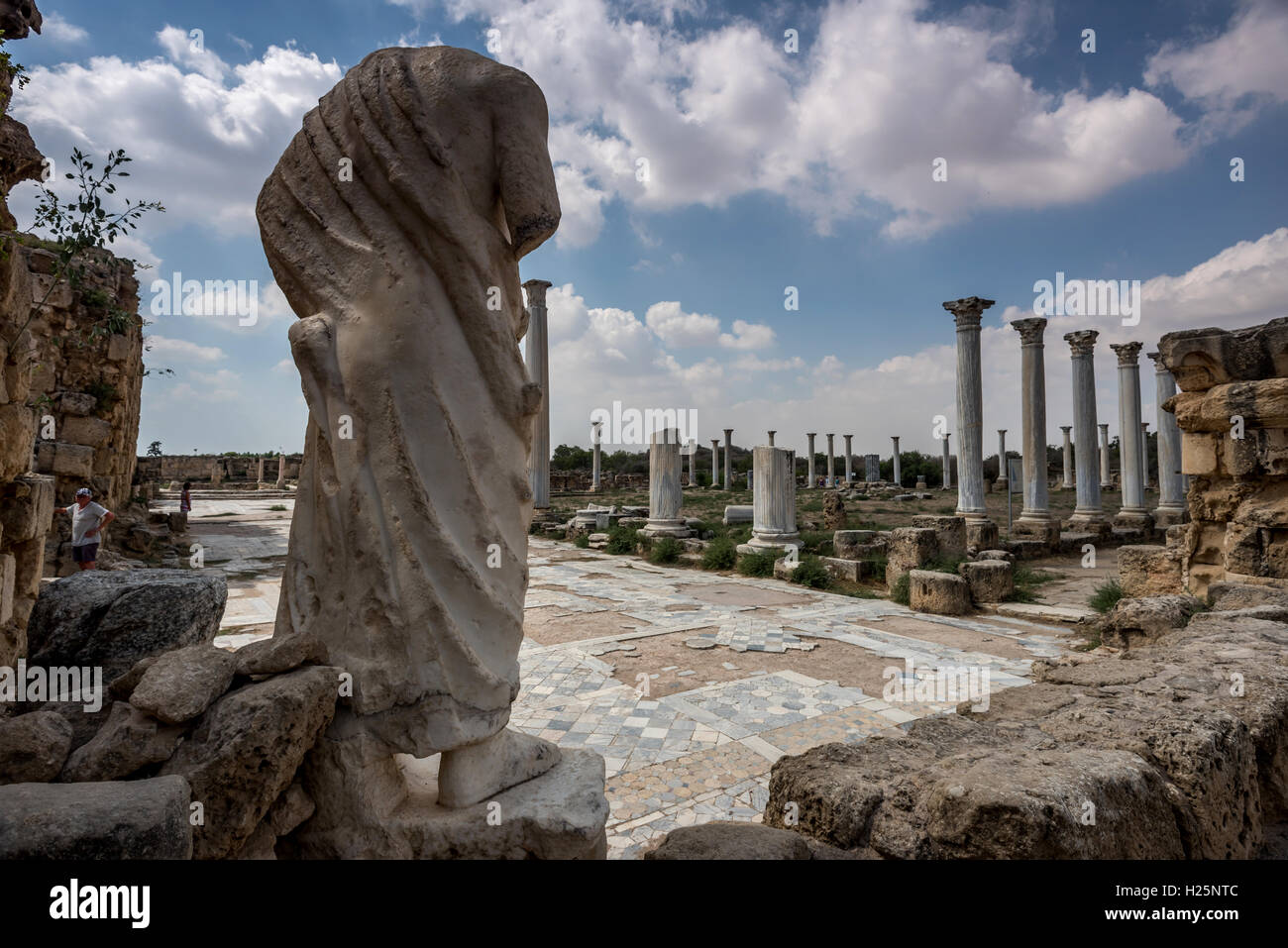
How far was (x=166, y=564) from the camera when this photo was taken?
9.73 m

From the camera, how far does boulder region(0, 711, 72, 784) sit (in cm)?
133

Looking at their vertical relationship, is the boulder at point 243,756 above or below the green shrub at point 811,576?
above

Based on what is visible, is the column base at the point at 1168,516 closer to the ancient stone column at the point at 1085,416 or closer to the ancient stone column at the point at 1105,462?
the ancient stone column at the point at 1085,416

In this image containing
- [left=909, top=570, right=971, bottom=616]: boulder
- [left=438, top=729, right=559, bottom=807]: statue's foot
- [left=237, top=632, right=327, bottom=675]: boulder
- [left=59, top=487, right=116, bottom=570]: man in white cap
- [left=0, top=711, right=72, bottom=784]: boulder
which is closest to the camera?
[left=0, top=711, right=72, bottom=784]: boulder

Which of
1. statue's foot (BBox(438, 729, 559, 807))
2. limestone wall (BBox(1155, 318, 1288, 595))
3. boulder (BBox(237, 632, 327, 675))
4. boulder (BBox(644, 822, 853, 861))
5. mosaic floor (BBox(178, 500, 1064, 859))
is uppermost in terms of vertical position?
limestone wall (BBox(1155, 318, 1288, 595))

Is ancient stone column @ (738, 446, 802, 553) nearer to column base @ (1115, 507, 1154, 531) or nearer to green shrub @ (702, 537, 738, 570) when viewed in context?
green shrub @ (702, 537, 738, 570)

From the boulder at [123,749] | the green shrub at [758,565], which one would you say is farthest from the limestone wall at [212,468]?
the boulder at [123,749]

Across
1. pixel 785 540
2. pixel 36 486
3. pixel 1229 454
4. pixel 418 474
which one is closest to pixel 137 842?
pixel 418 474

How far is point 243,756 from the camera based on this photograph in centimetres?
141

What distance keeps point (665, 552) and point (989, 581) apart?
569 centimetres

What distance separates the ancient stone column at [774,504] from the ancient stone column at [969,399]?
4.29 m

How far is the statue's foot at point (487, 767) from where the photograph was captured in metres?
1.76

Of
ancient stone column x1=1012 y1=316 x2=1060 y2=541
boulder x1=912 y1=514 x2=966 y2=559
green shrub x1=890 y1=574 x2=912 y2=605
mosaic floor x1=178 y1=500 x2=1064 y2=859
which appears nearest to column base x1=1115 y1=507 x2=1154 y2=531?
ancient stone column x1=1012 y1=316 x2=1060 y2=541

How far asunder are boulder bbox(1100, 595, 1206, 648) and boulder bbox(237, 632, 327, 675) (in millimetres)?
5870
